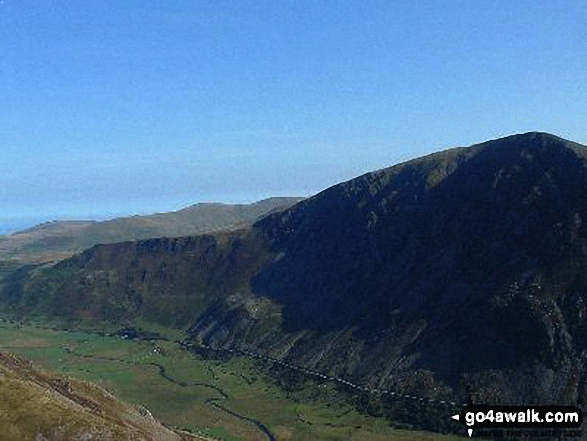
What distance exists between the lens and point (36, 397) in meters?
99.2

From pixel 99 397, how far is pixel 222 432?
2119 inches

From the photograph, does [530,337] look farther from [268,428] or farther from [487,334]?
[268,428]

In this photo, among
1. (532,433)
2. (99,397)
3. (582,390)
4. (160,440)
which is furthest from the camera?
(582,390)

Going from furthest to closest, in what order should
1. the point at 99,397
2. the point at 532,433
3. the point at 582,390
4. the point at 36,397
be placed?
the point at 582,390 → the point at 532,433 → the point at 99,397 → the point at 36,397

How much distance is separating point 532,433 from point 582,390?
20533 mm

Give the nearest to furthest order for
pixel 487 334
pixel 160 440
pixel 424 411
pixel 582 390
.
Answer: pixel 160 440 → pixel 582 390 → pixel 424 411 → pixel 487 334

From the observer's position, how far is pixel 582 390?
15725 centimetres

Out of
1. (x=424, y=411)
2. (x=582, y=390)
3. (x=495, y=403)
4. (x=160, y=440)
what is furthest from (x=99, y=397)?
(x=582, y=390)

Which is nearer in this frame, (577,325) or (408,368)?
(577,325)

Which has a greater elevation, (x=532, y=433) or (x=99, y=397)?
(x=99, y=397)

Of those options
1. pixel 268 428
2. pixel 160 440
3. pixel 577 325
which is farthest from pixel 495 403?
pixel 160 440

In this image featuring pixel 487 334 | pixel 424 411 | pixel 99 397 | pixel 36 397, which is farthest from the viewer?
pixel 487 334

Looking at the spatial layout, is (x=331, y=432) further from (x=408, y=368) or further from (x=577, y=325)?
(x=577, y=325)

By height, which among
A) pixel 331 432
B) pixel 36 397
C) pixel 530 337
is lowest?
pixel 331 432
